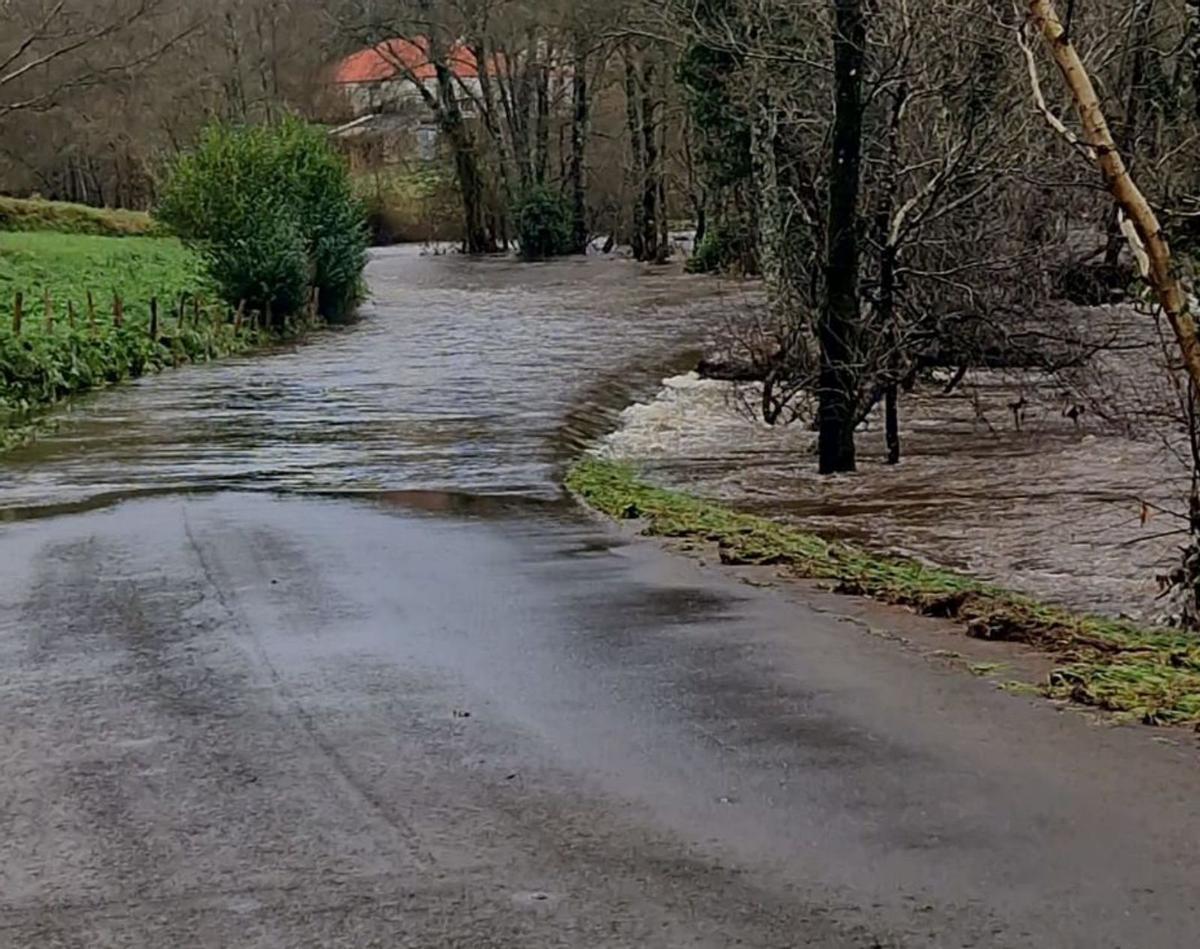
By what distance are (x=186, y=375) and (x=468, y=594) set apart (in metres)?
20.8

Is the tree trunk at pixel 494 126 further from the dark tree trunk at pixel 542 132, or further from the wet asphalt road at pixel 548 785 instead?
the wet asphalt road at pixel 548 785

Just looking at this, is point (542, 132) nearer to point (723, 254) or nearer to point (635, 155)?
point (635, 155)

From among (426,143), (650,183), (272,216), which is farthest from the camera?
(426,143)

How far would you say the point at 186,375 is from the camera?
1155 inches

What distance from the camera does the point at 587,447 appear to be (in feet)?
68.8

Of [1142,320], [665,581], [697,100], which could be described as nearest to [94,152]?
[697,100]

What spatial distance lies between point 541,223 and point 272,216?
3057 cm

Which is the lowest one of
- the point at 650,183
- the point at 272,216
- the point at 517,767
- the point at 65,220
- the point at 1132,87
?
the point at 517,767

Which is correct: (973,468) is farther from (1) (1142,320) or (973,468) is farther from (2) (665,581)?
(2) (665,581)

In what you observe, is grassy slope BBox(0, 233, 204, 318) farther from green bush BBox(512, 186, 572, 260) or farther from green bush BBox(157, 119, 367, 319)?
green bush BBox(512, 186, 572, 260)

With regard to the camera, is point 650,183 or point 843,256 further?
point 650,183

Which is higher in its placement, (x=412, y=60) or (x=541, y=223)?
(x=412, y=60)

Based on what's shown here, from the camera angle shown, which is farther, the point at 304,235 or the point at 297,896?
the point at 304,235

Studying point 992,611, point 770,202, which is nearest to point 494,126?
point 770,202
